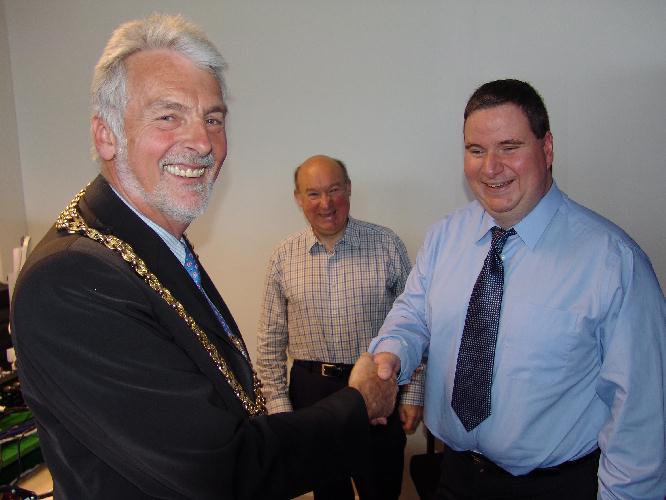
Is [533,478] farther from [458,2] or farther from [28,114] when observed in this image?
[28,114]

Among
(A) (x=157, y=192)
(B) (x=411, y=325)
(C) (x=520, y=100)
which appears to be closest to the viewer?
(A) (x=157, y=192)

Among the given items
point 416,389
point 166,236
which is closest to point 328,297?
point 416,389

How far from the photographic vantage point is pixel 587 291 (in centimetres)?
150

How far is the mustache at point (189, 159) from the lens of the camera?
1.20 metres

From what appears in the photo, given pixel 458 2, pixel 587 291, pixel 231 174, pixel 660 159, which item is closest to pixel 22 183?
pixel 231 174

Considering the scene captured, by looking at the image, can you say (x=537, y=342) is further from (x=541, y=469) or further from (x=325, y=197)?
(x=325, y=197)

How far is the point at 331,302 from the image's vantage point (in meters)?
2.60

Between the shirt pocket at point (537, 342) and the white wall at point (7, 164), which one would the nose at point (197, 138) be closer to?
the shirt pocket at point (537, 342)

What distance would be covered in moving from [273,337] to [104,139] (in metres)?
1.70

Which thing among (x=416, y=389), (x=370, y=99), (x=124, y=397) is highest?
(x=370, y=99)

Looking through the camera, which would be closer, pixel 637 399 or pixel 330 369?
pixel 637 399

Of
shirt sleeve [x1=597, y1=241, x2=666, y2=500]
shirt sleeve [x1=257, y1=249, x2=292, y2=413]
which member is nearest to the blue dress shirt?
shirt sleeve [x1=597, y1=241, x2=666, y2=500]

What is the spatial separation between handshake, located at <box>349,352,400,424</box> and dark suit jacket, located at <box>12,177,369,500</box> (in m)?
0.29

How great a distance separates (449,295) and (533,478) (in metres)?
0.62
